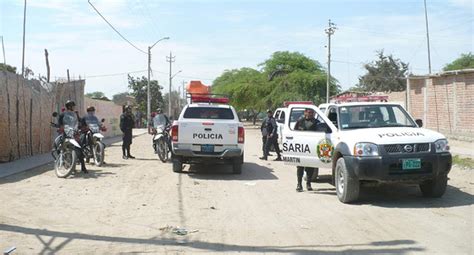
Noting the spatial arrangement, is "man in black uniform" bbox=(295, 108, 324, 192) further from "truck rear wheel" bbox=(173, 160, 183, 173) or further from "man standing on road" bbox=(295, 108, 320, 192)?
"truck rear wheel" bbox=(173, 160, 183, 173)

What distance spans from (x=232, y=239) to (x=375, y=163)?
298cm

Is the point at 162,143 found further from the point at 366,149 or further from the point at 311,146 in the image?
the point at 366,149

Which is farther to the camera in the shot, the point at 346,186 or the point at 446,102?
the point at 446,102

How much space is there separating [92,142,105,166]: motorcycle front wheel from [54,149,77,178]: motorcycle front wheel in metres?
2.12

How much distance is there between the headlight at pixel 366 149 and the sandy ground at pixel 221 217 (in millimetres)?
863

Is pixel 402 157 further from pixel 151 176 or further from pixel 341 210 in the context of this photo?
pixel 151 176

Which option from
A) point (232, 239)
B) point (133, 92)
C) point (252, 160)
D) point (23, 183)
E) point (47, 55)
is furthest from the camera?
point (133, 92)

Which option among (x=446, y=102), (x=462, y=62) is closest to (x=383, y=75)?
(x=462, y=62)

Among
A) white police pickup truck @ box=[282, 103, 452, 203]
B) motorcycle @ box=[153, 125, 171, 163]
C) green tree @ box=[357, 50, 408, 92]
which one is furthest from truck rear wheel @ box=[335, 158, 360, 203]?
green tree @ box=[357, 50, 408, 92]

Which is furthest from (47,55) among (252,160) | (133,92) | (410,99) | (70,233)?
(133,92)

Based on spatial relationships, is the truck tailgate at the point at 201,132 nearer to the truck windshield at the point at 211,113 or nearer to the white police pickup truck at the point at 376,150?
the truck windshield at the point at 211,113

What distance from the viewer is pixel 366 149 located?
8.32 metres

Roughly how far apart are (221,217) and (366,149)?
259cm

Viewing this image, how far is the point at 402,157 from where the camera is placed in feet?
26.8
